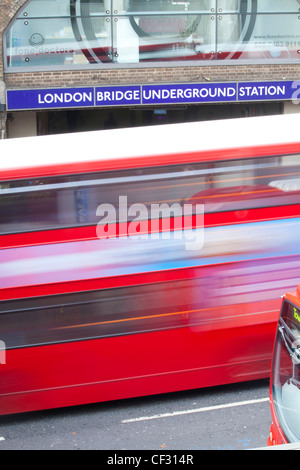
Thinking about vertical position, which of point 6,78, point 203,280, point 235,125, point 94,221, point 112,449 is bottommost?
point 112,449

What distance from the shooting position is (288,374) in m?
4.07

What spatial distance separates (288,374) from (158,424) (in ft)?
7.75

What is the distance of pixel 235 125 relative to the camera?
21.3 ft

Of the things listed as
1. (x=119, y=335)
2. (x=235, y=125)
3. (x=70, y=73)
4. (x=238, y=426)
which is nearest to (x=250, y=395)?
(x=238, y=426)

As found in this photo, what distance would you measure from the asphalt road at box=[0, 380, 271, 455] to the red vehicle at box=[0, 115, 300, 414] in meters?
0.24

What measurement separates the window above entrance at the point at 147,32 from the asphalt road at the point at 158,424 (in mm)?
10415

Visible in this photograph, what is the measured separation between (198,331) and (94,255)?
141 cm

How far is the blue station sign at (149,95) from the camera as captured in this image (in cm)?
1439

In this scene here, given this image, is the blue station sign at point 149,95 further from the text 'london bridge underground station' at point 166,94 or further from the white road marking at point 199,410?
the white road marking at point 199,410

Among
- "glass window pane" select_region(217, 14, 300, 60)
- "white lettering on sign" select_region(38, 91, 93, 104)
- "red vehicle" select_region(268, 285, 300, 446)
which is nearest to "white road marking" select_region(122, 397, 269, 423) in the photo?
"red vehicle" select_region(268, 285, 300, 446)

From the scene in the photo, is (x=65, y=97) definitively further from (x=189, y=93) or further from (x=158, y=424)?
(x=158, y=424)

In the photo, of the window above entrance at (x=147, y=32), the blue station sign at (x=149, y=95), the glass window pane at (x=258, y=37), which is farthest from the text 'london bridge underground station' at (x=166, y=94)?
the glass window pane at (x=258, y=37)

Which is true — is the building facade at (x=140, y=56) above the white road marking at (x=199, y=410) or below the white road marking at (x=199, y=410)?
above
